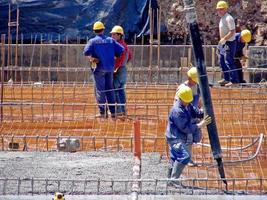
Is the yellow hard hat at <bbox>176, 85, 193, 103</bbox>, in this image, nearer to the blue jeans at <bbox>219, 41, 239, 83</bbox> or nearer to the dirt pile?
the blue jeans at <bbox>219, 41, 239, 83</bbox>

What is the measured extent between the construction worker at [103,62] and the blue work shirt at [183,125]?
4.45m

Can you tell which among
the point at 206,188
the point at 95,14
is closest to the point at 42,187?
the point at 206,188

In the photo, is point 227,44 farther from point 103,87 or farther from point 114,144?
point 114,144

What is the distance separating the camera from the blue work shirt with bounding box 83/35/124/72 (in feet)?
50.2

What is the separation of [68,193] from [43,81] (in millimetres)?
11451

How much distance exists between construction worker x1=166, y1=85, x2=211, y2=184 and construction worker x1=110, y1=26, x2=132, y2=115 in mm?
4816

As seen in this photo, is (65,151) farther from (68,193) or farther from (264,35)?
(264,35)

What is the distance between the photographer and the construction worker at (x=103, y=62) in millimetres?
15312

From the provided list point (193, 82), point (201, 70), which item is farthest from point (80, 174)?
point (201, 70)

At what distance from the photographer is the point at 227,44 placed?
17875 mm

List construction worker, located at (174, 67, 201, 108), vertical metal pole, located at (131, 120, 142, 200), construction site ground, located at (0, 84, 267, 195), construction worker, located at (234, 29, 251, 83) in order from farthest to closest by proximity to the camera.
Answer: construction worker, located at (234, 29, 251, 83)
construction worker, located at (174, 67, 201, 108)
construction site ground, located at (0, 84, 267, 195)
vertical metal pole, located at (131, 120, 142, 200)

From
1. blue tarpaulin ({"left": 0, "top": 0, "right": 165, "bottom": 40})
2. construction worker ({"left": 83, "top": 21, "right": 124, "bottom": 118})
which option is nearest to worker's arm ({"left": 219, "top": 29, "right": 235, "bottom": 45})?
construction worker ({"left": 83, "top": 21, "right": 124, "bottom": 118})

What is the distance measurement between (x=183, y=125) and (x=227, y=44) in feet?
24.7

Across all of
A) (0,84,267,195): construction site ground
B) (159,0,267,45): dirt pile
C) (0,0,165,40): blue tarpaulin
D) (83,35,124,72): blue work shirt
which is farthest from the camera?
(159,0,267,45): dirt pile
